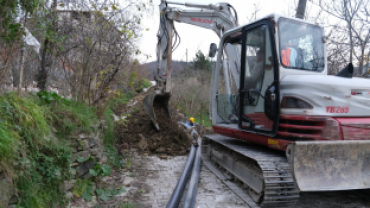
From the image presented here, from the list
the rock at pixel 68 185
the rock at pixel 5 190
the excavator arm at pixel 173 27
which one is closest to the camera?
the rock at pixel 5 190

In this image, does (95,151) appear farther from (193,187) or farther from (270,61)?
(270,61)

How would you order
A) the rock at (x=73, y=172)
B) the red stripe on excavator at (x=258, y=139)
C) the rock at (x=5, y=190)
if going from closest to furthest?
the rock at (x=5, y=190), the rock at (x=73, y=172), the red stripe on excavator at (x=258, y=139)

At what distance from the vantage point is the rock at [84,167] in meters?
4.18

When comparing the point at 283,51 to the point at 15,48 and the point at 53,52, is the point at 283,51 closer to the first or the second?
the point at 15,48

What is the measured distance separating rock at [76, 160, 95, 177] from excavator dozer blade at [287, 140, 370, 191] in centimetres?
305

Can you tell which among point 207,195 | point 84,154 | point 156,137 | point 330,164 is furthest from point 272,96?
point 156,137

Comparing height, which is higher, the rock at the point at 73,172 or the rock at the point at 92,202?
the rock at the point at 73,172

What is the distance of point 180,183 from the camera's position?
4457 millimetres

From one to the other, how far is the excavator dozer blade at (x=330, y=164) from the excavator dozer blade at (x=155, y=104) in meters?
4.04

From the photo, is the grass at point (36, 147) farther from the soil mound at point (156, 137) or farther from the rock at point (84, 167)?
the soil mound at point (156, 137)

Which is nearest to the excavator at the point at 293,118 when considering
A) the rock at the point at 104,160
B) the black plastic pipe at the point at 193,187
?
the black plastic pipe at the point at 193,187

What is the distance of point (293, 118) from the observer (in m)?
3.82

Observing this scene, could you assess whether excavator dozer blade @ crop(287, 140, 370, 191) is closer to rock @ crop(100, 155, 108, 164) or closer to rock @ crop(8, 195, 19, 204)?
rock @ crop(8, 195, 19, 204)

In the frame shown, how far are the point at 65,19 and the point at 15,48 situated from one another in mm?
2361
